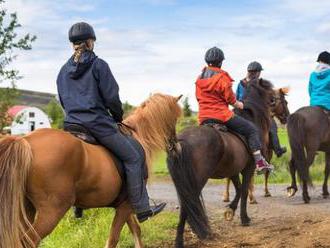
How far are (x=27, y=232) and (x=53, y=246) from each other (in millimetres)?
3234

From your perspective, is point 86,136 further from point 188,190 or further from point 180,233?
point 180,233

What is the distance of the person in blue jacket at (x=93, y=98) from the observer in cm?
629

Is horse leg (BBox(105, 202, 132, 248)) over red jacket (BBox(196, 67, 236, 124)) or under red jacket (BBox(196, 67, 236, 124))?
under

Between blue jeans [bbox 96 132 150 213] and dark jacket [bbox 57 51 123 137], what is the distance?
0.34 ft

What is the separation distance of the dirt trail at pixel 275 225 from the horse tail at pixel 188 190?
0.29 meters

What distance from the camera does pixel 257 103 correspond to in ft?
34.0

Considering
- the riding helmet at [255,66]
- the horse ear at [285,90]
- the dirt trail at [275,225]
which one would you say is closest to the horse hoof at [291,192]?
the dirt trail at [275,225]

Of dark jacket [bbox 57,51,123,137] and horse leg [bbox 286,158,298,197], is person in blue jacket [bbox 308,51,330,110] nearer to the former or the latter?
horse leg [bbox 286,158,298,197]

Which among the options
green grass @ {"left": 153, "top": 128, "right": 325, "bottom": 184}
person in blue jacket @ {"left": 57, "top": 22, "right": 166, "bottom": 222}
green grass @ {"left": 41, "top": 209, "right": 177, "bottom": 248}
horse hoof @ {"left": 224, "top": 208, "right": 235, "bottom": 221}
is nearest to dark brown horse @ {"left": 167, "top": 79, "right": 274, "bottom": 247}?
horse hoof @ {"left": 224, "top": 208, "right": 235, "bottom": 221}

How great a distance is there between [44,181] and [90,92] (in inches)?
47.1

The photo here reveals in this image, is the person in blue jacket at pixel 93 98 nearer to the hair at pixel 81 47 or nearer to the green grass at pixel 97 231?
the hair at pixel 81 47

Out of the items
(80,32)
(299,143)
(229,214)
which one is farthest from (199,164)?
(299,143)

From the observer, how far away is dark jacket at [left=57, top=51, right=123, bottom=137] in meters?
6.28

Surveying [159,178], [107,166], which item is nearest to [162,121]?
[107,166]
